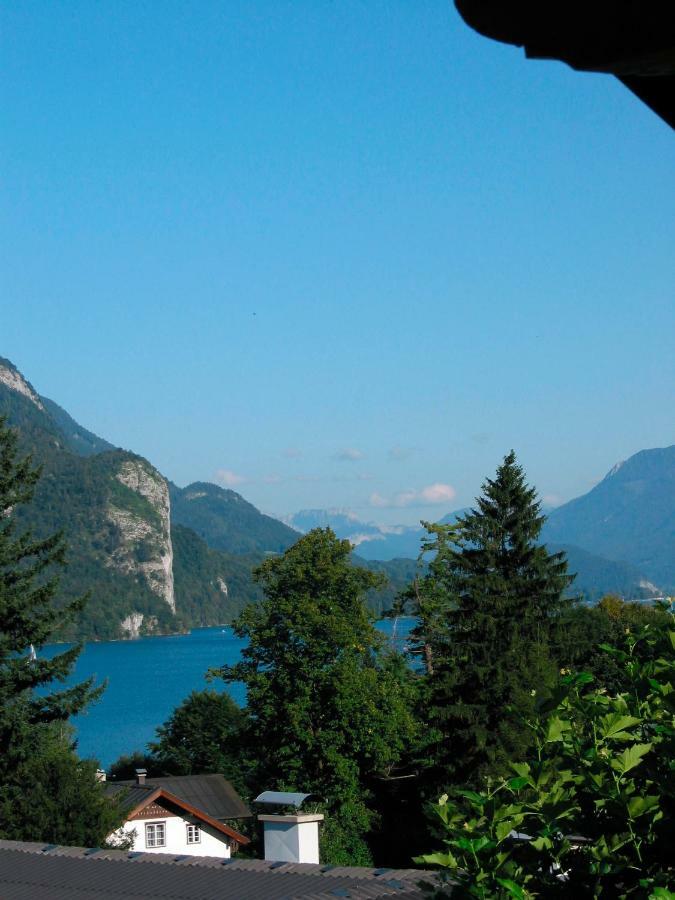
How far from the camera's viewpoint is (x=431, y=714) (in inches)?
1341

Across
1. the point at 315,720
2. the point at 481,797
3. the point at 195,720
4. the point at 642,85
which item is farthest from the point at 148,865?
the point at 195,720

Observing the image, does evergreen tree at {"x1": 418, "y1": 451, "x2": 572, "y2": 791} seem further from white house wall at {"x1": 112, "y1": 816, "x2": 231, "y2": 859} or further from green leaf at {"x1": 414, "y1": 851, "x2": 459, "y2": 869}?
green leaf at {"x1": 414, "y1": 851, "x2": 459, "y2": 869}

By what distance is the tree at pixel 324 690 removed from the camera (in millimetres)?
35031

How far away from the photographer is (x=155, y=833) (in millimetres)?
34375

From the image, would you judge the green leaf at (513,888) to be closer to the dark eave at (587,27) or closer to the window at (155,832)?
the dark eave at (587,27)

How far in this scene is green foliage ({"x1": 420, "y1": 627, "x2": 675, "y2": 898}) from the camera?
4.24 meters

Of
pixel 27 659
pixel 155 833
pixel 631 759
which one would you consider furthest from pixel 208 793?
pixel 631 759

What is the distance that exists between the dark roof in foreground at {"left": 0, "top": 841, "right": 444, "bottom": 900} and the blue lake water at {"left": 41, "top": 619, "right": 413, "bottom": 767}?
652 inches

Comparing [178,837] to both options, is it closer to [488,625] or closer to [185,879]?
[488,625]

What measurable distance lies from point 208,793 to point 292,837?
74.6 ft

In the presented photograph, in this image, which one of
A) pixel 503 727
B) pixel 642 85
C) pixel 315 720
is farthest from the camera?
pixel 315 720

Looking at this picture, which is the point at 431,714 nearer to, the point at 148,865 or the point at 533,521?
the point at 533,521

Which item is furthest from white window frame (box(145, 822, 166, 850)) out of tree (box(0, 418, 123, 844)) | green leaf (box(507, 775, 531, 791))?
green leaf (box(507, 775, 531, 791))

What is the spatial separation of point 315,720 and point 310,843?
61.3ft
